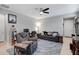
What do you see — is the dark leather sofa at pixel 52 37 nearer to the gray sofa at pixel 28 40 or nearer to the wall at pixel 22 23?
the gray sofa at pixel 28 40

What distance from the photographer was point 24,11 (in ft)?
6.56

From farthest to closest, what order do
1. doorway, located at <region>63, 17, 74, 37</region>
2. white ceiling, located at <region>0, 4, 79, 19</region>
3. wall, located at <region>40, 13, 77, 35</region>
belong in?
wall, located at <region>40, 13, 77, 35</region> < doorway, located at <region>63, 17, 74, 37</region> < white ceiling, located at <region>0, 4, 79, 19</region>

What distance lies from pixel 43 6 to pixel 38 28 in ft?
1.88

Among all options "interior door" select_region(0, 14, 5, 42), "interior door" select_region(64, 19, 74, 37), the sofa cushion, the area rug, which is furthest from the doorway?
"interior door" select_region(0, 14, 5, 42)

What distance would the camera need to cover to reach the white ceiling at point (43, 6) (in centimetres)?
183

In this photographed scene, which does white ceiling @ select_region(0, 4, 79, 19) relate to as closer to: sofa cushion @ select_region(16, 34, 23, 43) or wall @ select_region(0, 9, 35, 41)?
wall @ select_region(0, 9, 35, 41)

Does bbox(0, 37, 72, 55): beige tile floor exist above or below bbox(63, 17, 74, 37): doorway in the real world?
below

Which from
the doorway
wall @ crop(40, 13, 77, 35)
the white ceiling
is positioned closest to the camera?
the white ceiling

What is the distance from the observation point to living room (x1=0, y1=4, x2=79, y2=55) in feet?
6.17

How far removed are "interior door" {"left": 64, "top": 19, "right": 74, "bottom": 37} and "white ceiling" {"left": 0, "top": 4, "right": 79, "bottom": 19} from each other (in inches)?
8.7
